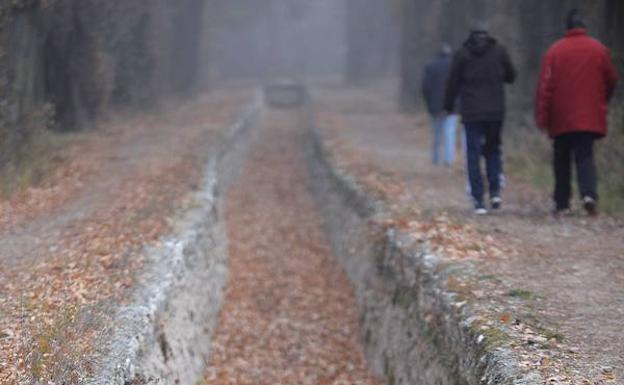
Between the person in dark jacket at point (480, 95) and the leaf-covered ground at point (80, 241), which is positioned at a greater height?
the person in dark jacket at point (480, 95)

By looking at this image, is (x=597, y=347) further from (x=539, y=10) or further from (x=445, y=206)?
(x=539, y=10)

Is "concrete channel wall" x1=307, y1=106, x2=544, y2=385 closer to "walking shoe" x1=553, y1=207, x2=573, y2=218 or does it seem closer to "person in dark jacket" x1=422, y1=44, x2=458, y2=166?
"walking shoe" x1=553, y1=207, x2=573, y2=218

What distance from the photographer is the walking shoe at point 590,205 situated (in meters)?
10.1

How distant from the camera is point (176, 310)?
8.60m

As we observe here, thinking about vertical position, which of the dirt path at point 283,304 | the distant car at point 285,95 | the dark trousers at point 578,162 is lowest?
the distant car at point 285,95

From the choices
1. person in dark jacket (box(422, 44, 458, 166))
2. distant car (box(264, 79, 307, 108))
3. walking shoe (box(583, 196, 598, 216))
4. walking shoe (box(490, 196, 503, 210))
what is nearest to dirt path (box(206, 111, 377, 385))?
walking shoe (box(490, 196, 503, 210))

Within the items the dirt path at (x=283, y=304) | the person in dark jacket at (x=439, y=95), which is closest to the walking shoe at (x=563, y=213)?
the dirt path at (x=283, y=304)

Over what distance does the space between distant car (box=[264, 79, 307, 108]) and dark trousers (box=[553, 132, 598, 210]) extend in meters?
29.2

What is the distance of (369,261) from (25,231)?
11.4ft

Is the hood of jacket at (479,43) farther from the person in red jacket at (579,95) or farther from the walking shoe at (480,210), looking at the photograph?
the walking shoe at (480,210)

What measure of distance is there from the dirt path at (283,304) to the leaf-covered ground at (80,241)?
1231 millimetres

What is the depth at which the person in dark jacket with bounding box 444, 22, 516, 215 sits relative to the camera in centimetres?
1047

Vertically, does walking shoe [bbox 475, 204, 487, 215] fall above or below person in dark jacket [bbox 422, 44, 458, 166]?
below

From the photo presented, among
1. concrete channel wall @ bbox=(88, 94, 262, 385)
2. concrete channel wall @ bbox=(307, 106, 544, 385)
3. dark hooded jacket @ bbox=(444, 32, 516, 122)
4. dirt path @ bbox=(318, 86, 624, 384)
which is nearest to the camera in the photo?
dirt path @ bbox=(318, 86, 624, 384)
